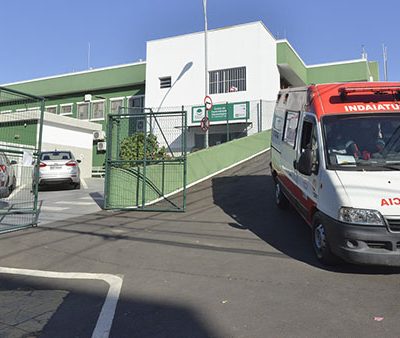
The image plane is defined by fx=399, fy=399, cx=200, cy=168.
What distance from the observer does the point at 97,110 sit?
1479 inches

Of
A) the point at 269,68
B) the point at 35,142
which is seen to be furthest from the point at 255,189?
the point at 269,68

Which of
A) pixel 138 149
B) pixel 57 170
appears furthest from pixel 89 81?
pixel 138 149

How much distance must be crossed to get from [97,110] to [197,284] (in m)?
34.6

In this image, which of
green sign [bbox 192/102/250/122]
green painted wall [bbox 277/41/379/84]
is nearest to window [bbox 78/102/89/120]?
green sign [bbox 192/102/250/122]

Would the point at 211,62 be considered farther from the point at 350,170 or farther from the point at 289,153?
the point at 350,170

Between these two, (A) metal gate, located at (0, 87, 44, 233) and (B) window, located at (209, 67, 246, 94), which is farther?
(B) window, located at (209, 67, 246, 94)

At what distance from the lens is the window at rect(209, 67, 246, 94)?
92.0 feet

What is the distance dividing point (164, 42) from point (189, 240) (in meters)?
26.3

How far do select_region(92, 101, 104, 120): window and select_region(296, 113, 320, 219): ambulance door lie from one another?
106ft

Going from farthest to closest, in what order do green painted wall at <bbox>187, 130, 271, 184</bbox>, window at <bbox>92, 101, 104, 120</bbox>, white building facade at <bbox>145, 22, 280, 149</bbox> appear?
window at <bbox>92, 101, 104, 120</bbox>
white building facade at <bbox>145, 22, 280, 149</bbox>
green painted wall at <bbox>187, 130, 271, 184</bbox>

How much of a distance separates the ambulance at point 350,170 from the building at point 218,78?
1823 cm

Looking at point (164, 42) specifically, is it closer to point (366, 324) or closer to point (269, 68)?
point (269, 68)

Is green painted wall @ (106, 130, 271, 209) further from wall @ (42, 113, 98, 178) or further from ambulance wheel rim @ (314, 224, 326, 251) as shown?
wall @ (42, 113, 98, 178)

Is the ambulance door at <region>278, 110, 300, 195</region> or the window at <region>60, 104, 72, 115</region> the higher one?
the window at <region>60, 104, 72, 115</region>
